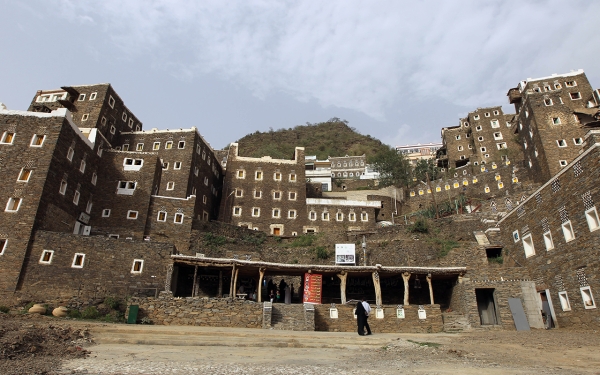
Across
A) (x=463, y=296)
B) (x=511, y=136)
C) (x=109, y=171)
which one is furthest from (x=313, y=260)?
(x=511, y=136)

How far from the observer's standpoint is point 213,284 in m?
24.7

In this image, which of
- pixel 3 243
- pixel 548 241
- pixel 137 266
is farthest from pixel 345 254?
pixel 3 243

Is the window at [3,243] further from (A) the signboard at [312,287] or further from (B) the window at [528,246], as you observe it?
(B) the window at [528,246]

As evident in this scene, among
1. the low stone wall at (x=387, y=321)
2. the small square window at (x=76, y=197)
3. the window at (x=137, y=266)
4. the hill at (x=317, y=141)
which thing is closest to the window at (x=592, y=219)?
the low stone wall at (x=387, y=321)

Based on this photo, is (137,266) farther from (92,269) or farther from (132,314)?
(132,314)

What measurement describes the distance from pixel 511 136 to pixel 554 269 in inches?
1887

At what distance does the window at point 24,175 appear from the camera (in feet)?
77.6

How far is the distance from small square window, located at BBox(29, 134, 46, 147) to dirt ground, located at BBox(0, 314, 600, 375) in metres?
17.6

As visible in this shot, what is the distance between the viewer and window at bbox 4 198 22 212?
22.6 meters

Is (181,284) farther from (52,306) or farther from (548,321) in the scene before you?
(548,321)

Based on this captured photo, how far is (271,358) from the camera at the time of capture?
33.2ft

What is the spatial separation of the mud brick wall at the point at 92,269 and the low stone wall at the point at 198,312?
192 inches

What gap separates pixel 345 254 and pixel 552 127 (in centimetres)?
2805

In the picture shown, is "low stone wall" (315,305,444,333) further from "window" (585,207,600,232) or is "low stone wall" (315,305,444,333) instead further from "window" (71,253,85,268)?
"window" (71,253,85,268)
